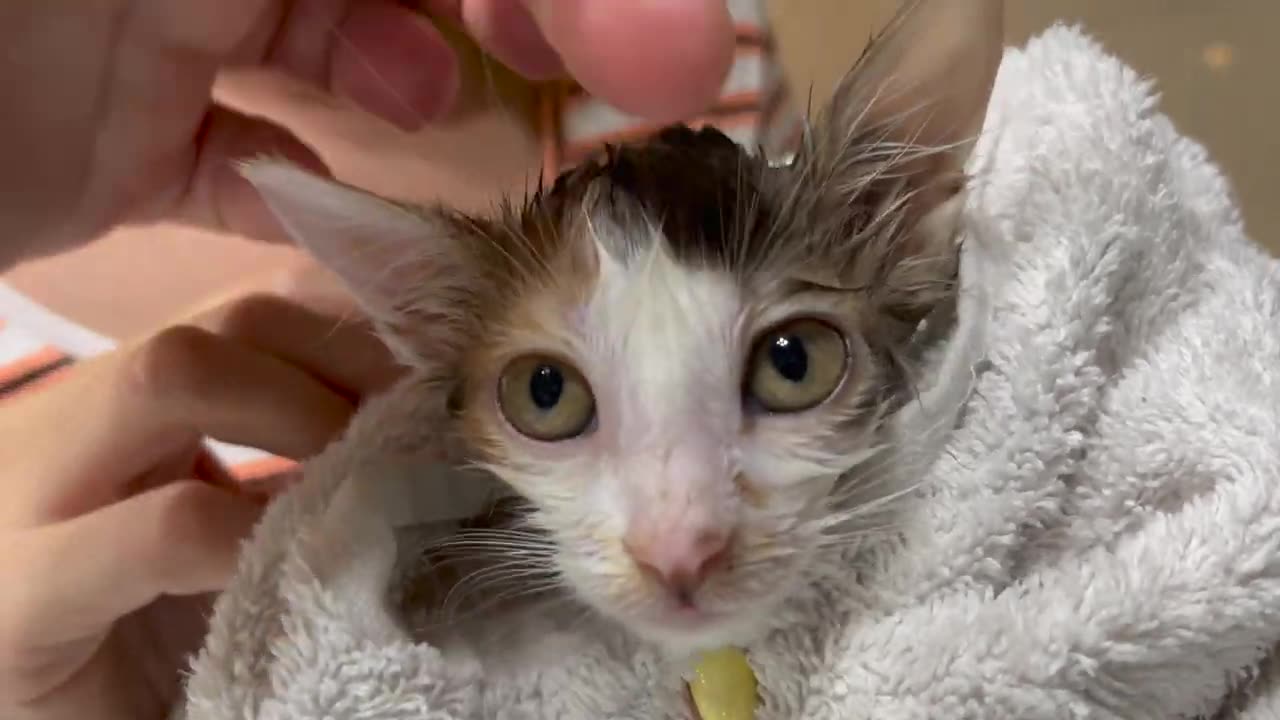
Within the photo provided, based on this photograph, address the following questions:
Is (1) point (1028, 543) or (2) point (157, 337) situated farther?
(2) point (157, 337)

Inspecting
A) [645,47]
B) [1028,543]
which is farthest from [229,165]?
[1028,543]

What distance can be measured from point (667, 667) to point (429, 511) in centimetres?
16

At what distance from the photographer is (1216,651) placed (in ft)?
1.74

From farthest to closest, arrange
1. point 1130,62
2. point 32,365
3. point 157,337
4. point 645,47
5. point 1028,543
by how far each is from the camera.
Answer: point 32,365, point 1130,62, point 157,337, point 1028,543, point 645,47

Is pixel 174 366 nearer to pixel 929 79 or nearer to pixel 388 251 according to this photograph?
pixel 388 251

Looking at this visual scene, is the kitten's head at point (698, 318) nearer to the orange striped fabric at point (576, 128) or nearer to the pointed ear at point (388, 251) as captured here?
the pointed ear at point (388, 251)

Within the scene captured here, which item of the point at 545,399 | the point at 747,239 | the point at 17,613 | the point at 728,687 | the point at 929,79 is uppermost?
the point at 929,79

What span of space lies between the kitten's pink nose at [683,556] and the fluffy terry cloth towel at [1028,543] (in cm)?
8

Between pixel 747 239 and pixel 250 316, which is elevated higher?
pixel 747 239

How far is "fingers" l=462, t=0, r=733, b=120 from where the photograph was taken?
0.45 meters

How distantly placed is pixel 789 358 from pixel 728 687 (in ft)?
0.55

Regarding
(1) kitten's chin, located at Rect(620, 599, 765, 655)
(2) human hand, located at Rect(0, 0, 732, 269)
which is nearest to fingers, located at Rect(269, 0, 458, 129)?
(2) human hand, located at Rect(0, 0, 732, 269)

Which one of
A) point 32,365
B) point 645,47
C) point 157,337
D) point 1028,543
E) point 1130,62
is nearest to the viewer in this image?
point 645,47

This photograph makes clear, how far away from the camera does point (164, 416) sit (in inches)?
25.9
